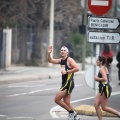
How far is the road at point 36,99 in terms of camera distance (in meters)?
14.8

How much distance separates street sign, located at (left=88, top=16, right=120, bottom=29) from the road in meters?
2.34

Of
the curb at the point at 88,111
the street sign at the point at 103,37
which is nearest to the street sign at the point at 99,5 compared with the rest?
the street sign at the point at 103,37

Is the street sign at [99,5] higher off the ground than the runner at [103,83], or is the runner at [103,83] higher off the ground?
the street sign at [99,5]

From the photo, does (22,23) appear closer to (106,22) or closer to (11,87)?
(11,87)

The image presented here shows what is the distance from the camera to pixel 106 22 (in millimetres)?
15023

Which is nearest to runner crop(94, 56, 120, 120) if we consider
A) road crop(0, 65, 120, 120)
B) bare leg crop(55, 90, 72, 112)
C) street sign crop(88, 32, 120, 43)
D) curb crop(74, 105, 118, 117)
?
bare leg crop(55, 90, 72, 112)

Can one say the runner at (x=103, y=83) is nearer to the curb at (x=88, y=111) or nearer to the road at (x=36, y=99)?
the road at (x=36, y=99)

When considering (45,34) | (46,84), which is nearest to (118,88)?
(46,84)

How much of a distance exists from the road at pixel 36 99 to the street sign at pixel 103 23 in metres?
2.34

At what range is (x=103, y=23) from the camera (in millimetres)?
15000

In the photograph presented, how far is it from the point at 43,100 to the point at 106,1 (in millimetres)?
4683

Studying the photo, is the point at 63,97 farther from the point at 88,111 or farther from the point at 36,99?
the point at 36,99

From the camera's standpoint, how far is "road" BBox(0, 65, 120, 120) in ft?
48.4

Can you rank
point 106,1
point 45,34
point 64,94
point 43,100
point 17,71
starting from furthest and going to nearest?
point 45,34
point 17,71
point 43,100
point 106,1
point 64,94
